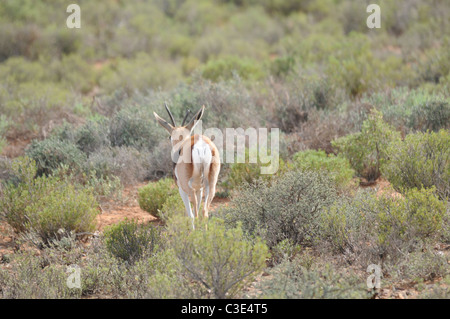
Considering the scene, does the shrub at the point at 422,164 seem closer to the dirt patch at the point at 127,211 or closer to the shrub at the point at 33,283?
the dirt patch at the point at 127,211

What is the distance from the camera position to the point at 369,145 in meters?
8.08

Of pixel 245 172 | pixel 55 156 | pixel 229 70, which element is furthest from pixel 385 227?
pixel 229 70

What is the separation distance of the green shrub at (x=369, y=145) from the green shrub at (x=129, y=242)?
3.89 meters

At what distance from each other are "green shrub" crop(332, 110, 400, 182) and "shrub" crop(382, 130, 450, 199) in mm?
1008

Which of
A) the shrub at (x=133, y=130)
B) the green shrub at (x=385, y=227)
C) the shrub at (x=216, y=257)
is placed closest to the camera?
the shrub at (x=216, y=257)

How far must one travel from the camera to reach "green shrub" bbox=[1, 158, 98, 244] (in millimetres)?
6643

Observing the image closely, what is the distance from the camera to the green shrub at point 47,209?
6.64m

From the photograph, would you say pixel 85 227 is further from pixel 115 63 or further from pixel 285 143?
pixel 115 63

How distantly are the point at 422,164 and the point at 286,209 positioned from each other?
1953 mm

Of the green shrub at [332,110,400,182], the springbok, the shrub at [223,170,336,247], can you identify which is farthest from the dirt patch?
the green shrub at [332,110,400,182]

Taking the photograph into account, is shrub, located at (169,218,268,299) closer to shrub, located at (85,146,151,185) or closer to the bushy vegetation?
the bushy vegetation

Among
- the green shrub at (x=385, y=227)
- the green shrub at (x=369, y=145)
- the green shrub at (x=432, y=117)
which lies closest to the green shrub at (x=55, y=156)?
the green shrub at (x=369, y=145)

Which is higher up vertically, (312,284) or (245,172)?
(245,172)

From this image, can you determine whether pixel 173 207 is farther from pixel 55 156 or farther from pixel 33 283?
pixel 55 156
